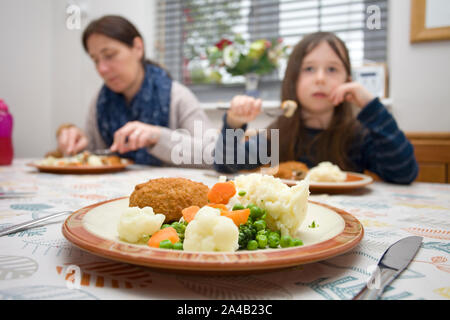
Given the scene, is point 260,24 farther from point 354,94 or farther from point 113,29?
point 354,94

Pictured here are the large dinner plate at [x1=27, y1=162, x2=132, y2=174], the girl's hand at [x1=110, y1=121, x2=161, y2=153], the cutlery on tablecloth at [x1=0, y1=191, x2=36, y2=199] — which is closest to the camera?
the cutlery on tablecloth at [x1=0, y1=191, x2=36, y2=199]

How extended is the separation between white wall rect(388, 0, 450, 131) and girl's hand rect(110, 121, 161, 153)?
1.85m

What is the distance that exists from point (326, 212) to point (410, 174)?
916 millimetres

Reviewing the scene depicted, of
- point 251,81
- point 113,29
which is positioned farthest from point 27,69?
point 251,81

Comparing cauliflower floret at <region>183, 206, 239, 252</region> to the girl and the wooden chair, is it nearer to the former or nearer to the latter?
the girl

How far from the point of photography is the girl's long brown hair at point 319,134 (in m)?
1.72

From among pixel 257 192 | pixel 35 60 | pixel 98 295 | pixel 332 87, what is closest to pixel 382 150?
pixel 332 87

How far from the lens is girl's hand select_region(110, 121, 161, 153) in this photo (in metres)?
1.62

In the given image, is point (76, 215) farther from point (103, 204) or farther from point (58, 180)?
point (58, 180)

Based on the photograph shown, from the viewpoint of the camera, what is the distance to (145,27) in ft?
11.5

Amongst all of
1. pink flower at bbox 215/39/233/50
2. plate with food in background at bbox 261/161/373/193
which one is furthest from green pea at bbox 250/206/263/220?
pink flower at bbox 215/39/233/50

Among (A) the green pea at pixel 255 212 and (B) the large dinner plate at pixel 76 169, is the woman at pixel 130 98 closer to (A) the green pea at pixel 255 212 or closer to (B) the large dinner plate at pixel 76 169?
(B) the large dinner plate at pixel 76 169

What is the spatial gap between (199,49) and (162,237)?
3.22 metres

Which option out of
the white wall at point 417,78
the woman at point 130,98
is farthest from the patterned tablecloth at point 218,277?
the white wall at point 417,78
